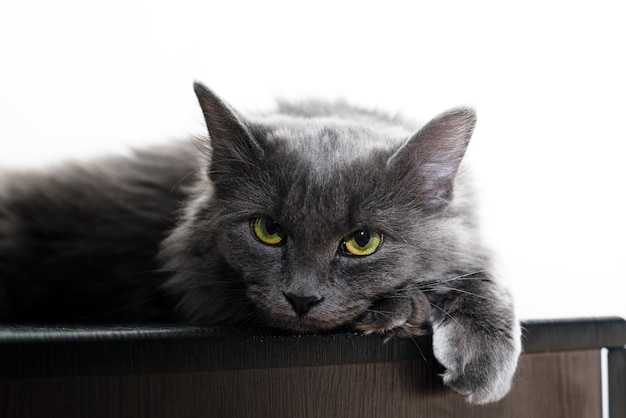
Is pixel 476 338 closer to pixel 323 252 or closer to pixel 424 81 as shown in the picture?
pixel 323 252

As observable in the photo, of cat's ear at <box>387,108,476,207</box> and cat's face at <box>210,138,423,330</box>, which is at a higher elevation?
cat's ear at <box>387,108,476,207</box>

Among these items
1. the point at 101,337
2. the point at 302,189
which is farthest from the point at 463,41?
the point at 101,337

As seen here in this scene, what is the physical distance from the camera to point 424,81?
217 cm

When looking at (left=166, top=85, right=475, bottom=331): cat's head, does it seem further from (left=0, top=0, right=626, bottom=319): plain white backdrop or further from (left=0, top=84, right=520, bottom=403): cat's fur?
(left=0, top=0, right=626, bottom=319): plain white backdrop

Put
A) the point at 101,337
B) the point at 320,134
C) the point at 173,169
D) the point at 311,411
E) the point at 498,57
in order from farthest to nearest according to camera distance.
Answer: the point at 498,57, the point at 173,169, the point at 320,134, the point at 311,411, the point at 101,337

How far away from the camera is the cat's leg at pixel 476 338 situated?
1.16 m

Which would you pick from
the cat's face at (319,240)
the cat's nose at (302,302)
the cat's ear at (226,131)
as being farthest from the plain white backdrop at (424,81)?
the cat's nose at (302,302)

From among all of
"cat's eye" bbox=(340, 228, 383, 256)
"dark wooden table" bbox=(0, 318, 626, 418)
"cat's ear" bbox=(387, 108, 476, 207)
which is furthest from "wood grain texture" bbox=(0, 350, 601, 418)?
"cat's ear" bbox=(387, 108, 476, 207)

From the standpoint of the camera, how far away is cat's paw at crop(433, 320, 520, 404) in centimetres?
116

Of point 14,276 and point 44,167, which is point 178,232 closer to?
point 14,276

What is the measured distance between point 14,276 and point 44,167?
1.15ft

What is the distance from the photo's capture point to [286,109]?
1874 millimetres

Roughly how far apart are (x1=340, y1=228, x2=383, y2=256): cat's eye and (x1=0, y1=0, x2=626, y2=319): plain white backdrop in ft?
2.78

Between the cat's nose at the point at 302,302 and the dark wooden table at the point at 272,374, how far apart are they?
0.10 meters
